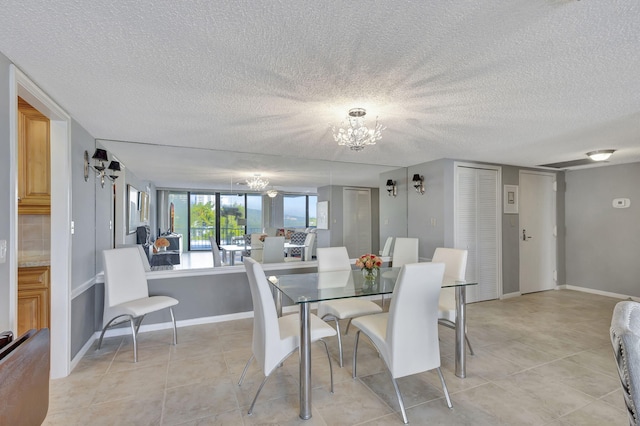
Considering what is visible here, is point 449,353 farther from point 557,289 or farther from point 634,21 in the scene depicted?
point 557,289

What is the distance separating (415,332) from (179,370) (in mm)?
1980

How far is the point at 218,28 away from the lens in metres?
1.42

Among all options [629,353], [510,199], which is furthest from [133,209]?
[510,199]

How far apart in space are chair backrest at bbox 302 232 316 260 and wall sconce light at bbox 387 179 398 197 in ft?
5.31

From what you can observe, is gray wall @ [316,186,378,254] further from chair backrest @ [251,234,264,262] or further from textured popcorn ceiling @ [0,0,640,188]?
textured popcorn ceiling @ [0,0,640,188]

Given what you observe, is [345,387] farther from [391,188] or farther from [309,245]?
[391,188]

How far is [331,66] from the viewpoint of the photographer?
5.78 feet

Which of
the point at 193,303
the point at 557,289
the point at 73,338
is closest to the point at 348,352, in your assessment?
the point at 193,303

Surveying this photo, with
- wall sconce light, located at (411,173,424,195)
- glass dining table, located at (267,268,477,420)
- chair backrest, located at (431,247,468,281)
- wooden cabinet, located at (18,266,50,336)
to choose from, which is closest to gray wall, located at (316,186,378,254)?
wall sconce light, located at (411,173,424,195)

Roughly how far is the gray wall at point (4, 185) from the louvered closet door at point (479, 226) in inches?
182

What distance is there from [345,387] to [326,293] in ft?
2.36

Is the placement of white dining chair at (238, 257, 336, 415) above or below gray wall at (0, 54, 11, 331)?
below

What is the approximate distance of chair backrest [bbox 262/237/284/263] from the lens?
13.8 ft

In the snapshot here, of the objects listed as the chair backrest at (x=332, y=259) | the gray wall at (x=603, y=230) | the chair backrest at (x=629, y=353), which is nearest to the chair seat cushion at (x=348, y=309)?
the chair backrest at (x=332, y=259)
